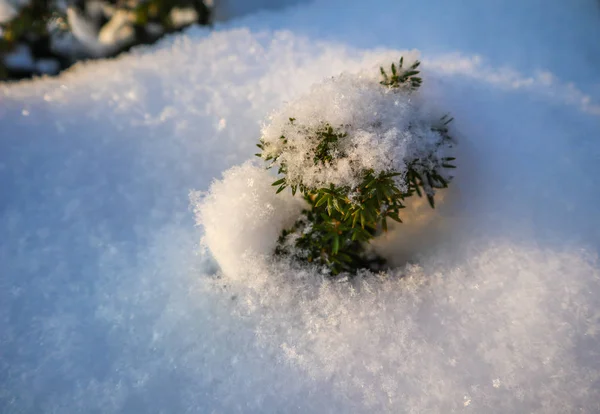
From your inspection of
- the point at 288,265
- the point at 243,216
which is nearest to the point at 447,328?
the point at 288,265

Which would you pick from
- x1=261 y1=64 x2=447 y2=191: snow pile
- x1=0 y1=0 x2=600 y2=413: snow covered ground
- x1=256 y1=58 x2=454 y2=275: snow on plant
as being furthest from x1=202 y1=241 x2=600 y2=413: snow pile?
x1=261 y1=64 x2=447 y2=191: snow pile

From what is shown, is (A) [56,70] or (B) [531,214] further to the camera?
(A) [56,70]

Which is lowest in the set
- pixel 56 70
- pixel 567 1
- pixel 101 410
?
pixel 101 410

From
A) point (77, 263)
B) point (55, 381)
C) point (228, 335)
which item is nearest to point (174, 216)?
point (77, 263)

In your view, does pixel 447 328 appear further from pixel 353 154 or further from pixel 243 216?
pixel 243 216

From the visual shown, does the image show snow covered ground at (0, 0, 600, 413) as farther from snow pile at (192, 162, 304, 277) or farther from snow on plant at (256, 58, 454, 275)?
snow on plant at (256, 58, 454, 275)

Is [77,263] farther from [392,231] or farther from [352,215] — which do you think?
[392,231]
